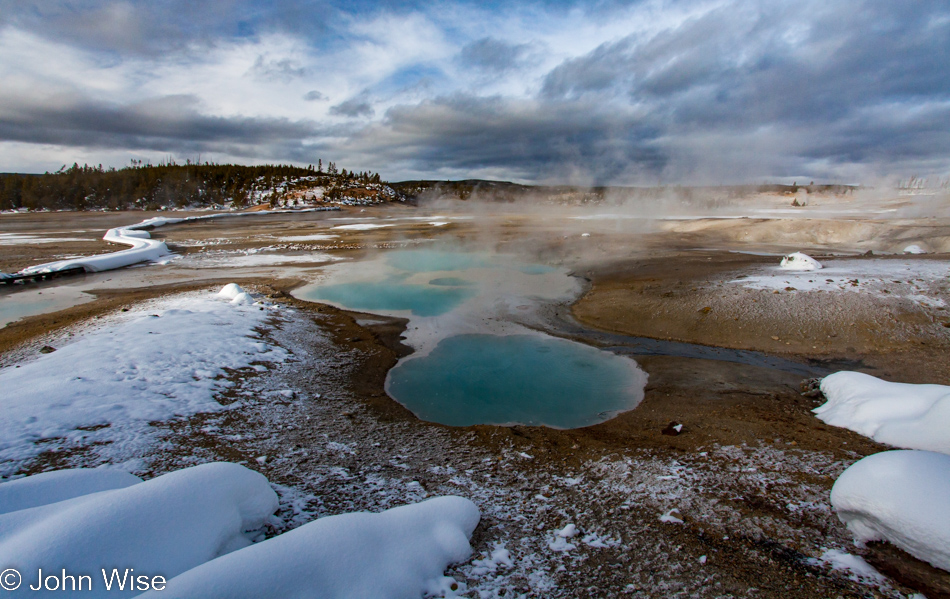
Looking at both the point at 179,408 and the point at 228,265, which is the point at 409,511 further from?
the point at 228,265

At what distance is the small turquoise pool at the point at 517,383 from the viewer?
6516mm

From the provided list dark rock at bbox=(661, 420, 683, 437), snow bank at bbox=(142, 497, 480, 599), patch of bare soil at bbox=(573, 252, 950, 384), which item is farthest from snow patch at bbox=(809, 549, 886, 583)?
patch of bare soil at bbox=(573, 252, 950, 384)

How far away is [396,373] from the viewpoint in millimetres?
7918

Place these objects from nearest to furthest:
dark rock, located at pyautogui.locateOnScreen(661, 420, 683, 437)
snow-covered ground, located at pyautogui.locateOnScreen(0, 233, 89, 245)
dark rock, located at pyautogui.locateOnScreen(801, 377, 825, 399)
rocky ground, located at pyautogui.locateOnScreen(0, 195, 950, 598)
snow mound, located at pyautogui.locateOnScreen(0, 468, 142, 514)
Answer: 1. snow mound, located at pyautogui.locateOnScreen(0, 468, 142, 514)
2. rocky ground, located at pyautogui.locateOnScreen(0, 195, 950, 598)
3. dark rock, located at pyautogui.locateOnScreen(661, 420, 683, 437)
4. dark rock, located at pyautogui.locateOnScreen(801, 377, 825, 399)
5. snow-covered ground, located at pyautogui.locateOnScreen(0, 233, 89, 245)

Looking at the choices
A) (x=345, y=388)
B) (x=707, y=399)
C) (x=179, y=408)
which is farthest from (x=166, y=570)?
(x=707, y=399)

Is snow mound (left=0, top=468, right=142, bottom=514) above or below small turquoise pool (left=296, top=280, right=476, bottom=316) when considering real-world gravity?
above

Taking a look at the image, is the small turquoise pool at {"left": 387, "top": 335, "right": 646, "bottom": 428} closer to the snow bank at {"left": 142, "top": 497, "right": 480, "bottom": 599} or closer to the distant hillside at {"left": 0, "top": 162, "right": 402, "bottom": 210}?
the snow bank at {"left": 142, "top": 497, "right": 480, "bottom": 599}

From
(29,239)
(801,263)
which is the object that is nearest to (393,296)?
(801,263)

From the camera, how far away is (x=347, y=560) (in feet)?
8.73

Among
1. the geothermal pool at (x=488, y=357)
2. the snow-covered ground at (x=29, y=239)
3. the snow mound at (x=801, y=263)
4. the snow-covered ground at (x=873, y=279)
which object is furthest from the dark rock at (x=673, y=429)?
the snow-covered ground at (x=29, y=239)

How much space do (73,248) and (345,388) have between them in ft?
81.8

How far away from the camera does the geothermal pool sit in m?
6.71

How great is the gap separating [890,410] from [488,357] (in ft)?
19.5

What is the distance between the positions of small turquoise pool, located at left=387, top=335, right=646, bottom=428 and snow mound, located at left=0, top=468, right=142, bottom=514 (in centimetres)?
372
